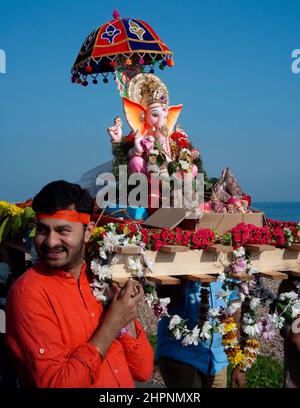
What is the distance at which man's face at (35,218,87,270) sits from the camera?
8.07 ft

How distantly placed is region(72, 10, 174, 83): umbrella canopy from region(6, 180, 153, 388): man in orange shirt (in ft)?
8.58

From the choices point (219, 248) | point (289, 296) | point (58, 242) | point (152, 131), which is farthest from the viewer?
point (152, 131)

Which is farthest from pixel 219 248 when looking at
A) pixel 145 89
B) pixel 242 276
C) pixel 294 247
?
pixel 145 89

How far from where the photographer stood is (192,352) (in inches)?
163

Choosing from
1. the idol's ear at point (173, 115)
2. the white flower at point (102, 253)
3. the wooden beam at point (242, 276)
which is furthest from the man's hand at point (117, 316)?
the idol's ear at point (173, 115)

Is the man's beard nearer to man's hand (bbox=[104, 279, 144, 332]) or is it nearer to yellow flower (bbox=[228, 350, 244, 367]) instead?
man's hand (bbox=[104, 279, 144, 332])

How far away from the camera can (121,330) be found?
2.74 meters

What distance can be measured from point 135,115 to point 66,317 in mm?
2550

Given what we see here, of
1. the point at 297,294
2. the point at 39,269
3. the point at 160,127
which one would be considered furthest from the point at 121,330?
the point at 160,127

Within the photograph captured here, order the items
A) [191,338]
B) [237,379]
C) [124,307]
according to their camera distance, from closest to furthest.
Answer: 1. [124,307]
2. [191,338]
3. [237,379]

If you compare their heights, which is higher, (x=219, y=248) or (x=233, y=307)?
(x=219, y=248)

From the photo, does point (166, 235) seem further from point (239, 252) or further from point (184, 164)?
point (184, 164)

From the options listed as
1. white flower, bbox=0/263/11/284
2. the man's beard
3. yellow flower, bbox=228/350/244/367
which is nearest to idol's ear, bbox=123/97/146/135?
white flower, bbox=0/263/11/284
